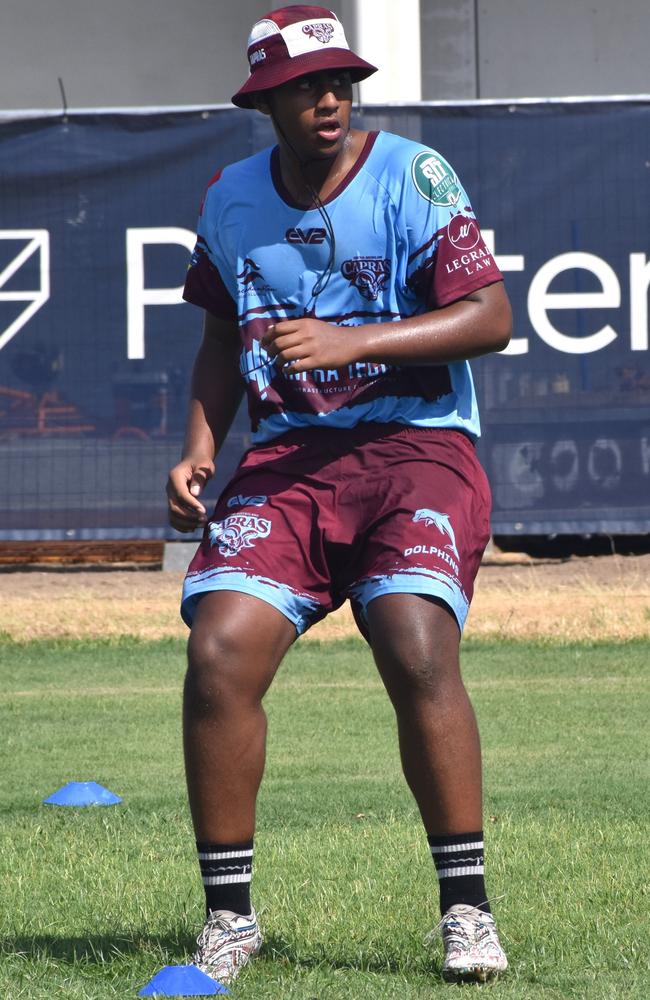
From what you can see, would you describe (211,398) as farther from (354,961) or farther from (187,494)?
(354,961)

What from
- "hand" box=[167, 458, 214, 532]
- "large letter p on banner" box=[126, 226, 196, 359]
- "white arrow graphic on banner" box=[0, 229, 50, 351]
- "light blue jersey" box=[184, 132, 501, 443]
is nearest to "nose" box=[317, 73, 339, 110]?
"light blue jersey" box=[184, 132, 501, 443]

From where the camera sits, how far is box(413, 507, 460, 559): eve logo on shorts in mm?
3465

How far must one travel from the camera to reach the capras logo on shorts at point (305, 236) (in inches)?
142

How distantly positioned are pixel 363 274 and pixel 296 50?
0.50 metres

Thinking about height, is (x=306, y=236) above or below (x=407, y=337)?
above

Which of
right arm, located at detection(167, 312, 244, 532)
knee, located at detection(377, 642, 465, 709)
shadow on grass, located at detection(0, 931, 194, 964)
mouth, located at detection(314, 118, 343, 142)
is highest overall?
mouth, located at detection(314, 118, 343, 142)

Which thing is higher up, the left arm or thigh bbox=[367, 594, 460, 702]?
the left arm

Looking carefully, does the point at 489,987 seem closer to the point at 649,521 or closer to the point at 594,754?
the point at 594,754

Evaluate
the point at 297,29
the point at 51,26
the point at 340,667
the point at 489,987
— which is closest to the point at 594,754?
the point at 340,667

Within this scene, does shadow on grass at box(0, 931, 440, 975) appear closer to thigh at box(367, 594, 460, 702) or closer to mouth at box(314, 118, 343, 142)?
thigh at box(367, 594, 460, 702)

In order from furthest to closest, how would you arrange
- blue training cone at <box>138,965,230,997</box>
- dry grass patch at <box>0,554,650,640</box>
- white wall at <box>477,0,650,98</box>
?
white wall at <box>477,0,650,98</box>, dry grass patch at <box>0,554,650,640</box>, blue training cone at <box>138,965,230,997</box>

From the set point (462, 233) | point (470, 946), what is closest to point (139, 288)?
point (462, 233)

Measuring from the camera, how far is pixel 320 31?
3.61 meters

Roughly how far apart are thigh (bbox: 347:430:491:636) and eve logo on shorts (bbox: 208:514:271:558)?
0.22 metres
